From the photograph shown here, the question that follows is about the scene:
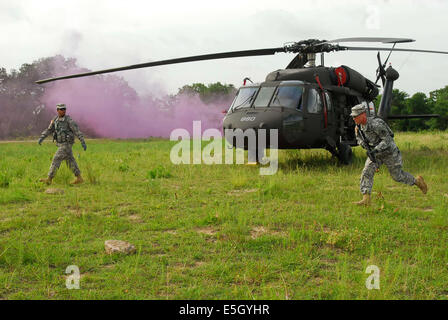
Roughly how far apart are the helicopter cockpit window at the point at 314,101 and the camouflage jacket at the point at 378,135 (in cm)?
346

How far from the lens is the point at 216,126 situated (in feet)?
134

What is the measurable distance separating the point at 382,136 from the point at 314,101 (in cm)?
390

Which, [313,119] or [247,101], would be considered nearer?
[313,119]

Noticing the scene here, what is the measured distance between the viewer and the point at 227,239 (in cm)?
482

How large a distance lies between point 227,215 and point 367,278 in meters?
2.60

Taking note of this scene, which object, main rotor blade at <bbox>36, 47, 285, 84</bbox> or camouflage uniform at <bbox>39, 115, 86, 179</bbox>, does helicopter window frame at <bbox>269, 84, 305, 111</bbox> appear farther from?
camouflage uniform at <bbox>39, 115, 86, 179</bbox>

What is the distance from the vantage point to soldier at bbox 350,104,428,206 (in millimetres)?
6395

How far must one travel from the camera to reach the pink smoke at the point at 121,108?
35.4 meters

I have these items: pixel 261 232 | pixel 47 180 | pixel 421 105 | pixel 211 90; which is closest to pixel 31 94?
pixel 211 90

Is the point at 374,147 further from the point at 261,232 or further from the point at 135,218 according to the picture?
the point at 135,218

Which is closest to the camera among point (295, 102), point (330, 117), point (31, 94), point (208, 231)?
point (208, 231)

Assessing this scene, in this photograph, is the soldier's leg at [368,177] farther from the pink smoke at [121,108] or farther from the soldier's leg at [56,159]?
the pink smoke at [121,108]

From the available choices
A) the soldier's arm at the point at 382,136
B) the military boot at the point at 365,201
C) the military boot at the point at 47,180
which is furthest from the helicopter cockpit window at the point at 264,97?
the military boot at the point at 47,180
